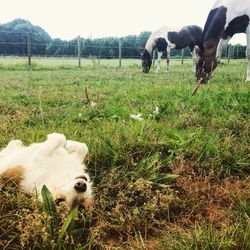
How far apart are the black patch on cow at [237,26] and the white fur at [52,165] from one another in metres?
7.18

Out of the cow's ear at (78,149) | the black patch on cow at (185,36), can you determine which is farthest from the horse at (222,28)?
the black patch on cow at (185,36)

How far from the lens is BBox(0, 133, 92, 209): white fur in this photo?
7.86 ft

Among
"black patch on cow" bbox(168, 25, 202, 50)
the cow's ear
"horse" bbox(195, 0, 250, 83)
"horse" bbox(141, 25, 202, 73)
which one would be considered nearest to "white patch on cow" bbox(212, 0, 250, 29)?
"horse" bbox(195, 0, 250, 83)

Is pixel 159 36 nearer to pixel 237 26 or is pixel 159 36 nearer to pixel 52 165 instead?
pixel 237 26

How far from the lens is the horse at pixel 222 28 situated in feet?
29.3

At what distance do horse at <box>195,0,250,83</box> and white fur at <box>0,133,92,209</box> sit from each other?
6417 mm

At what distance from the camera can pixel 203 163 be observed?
3.16 meters

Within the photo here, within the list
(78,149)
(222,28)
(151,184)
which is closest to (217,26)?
(222,28)

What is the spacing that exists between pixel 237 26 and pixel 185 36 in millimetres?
11242

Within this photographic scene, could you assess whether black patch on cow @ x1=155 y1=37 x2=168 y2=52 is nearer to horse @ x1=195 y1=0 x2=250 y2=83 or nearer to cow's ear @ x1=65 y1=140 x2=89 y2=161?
horse @ x1=195 y1=0 x2=250 y2=83

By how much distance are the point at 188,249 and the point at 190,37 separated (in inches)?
770

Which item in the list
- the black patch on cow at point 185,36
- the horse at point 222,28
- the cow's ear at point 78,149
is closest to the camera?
the cow's ear at point 78,149

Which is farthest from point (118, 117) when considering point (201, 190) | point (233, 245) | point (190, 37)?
point (190, 37)

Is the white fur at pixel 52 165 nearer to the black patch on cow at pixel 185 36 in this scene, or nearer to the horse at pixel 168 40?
the horse at pixel 168 40
